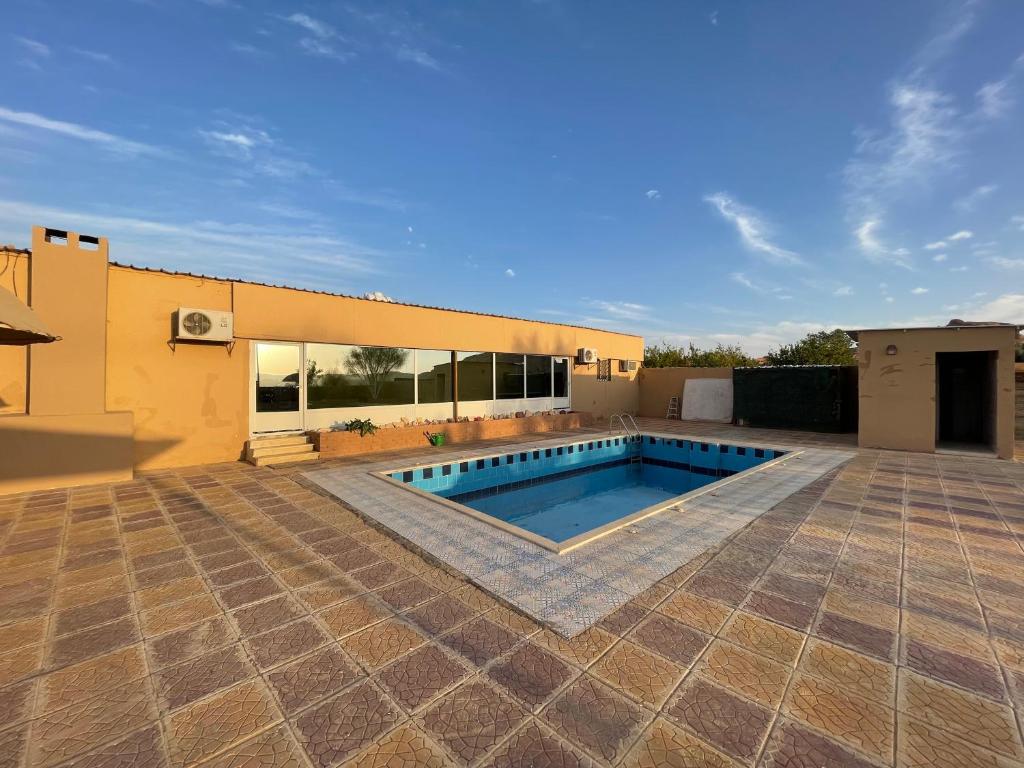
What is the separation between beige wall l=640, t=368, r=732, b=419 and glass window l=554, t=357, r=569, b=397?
15.2 ft

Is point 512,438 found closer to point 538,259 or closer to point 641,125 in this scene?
point 641,125

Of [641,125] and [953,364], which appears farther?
[641,125]

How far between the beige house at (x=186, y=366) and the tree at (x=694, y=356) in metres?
17.5

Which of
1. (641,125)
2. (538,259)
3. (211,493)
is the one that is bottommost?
(211,493)

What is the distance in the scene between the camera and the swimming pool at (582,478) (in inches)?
272

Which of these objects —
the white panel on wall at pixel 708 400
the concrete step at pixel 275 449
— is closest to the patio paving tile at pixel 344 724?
the concrete step at pixel 275 449

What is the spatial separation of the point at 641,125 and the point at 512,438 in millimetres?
9447

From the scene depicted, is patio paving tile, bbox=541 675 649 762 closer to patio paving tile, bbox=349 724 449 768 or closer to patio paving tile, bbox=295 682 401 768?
patio paving tile, bbox=349 724 449 768

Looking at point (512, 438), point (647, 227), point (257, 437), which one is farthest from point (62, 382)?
point (647, 227)

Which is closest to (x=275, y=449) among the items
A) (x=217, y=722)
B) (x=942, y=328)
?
(x=217, y=722)

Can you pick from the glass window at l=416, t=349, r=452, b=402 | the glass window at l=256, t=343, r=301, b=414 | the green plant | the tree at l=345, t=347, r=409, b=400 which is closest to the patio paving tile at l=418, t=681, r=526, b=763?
the green plant

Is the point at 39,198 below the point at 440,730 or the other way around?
the other way around

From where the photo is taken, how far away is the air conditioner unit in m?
6.93

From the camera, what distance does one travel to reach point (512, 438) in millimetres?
11219
